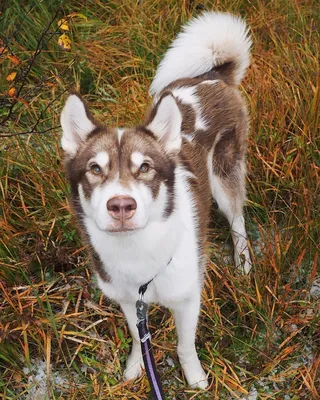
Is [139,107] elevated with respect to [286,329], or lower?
elevated

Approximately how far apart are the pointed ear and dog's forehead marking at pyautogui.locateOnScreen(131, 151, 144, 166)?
25 cm

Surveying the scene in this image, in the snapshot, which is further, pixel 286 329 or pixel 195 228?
pixel 286 329

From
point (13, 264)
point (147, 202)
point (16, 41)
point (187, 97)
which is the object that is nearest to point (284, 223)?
point (187, 97)

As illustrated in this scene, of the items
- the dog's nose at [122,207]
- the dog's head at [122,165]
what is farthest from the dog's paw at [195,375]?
the dog's nose at [122,207]

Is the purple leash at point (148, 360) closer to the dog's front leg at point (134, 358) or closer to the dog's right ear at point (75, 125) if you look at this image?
the dog's front leg at point (134, 358)

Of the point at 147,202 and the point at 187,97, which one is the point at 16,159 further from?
the point at 147,202

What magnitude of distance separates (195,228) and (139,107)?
1579mm

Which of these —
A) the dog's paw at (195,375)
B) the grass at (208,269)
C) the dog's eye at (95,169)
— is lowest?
the dog's paw at (195,375)

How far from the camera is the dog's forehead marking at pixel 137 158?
84.5 inches

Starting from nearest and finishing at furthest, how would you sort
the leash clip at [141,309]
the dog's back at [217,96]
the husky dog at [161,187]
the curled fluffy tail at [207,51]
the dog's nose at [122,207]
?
the dog's nose at [122,207] < the husky dog at [161,187] < the leash clip at [141,309] < the dog's back at [217,96] < the curled fluffy tail at [207,51]

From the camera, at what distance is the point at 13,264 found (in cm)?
310

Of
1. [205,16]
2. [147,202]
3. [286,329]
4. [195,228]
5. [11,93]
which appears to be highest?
[205,16]

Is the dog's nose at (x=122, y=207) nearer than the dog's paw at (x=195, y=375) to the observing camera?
Yes

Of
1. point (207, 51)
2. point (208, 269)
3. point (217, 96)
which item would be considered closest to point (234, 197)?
point (208, 269)
